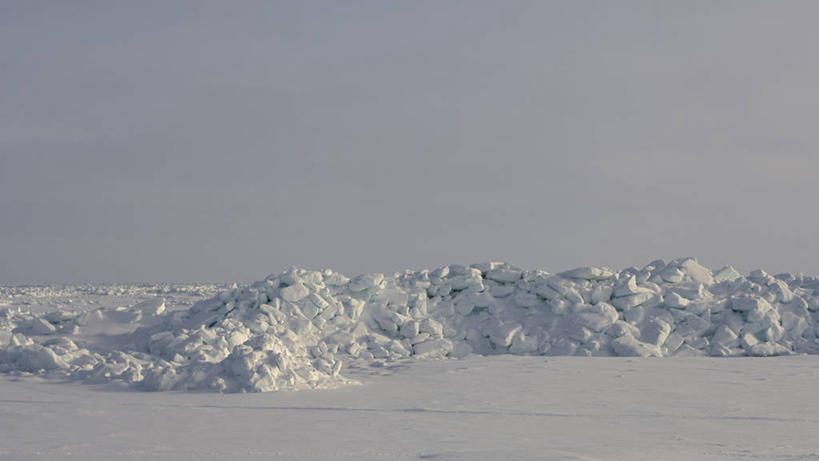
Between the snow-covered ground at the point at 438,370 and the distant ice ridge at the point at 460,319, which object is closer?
the snow-covered ground at the point at 438,370

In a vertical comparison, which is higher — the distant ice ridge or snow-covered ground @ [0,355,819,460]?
snow-covered ground @ [0,355,819,460]

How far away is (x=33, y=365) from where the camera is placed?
9094 millimetres

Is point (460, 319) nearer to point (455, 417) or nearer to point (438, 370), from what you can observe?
point (438, 370)

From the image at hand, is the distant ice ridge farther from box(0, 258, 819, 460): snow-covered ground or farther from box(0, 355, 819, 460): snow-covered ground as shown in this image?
box(0, 355, 819, 460): snow-covered ground

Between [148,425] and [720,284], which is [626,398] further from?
[720,284]

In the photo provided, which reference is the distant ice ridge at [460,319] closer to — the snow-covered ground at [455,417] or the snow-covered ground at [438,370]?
the snow-covered ground at [438,370]

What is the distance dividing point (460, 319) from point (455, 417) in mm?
5591

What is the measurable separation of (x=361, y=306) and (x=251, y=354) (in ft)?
12.8

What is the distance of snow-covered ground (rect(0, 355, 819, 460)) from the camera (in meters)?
5.07

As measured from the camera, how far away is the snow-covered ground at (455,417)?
16.6 ft

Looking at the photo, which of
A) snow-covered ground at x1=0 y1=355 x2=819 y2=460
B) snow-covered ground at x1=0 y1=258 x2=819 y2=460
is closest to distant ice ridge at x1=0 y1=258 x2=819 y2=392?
snow-covered ground at x1=0 y1=258 x2=819 y2=460

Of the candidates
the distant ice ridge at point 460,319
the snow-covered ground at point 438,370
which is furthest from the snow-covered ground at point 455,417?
the distant ice ridge at point 460,319

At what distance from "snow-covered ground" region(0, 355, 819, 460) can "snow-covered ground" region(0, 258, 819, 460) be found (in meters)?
0.03

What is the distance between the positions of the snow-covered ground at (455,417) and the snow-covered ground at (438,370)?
0.03 metres
